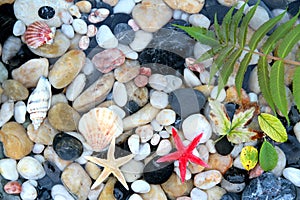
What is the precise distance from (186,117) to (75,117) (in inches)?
17.1

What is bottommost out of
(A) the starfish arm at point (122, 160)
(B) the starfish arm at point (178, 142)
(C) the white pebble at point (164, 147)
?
(A) the starfish arm at point (122, 160)

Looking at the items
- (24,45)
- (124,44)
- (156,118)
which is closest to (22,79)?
(24,45)

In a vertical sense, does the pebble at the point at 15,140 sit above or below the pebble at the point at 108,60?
below

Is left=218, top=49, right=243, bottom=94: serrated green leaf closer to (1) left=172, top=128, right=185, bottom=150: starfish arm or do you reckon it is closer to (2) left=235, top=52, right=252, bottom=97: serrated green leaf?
(2) left=235, top=52, right=252, bottom=97: serrated green leaf

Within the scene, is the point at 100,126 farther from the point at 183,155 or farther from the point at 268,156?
the point at 268,156

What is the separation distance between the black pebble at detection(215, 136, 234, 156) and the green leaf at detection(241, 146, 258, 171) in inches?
2.1

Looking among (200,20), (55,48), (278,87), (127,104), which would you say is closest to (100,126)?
(127,104)

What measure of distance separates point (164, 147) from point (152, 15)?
0.52m

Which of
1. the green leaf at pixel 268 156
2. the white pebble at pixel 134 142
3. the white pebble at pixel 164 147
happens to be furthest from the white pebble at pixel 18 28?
the green leaf at pixel 268 156

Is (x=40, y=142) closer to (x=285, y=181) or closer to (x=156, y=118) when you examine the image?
(x=156, y=118)

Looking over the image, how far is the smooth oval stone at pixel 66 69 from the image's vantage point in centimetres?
192

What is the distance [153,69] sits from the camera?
6.40 ft

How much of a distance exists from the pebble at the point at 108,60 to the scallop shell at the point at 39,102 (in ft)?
0.69

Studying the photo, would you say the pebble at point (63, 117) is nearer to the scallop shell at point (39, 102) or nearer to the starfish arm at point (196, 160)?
the scallop shell at point (39, 102)
